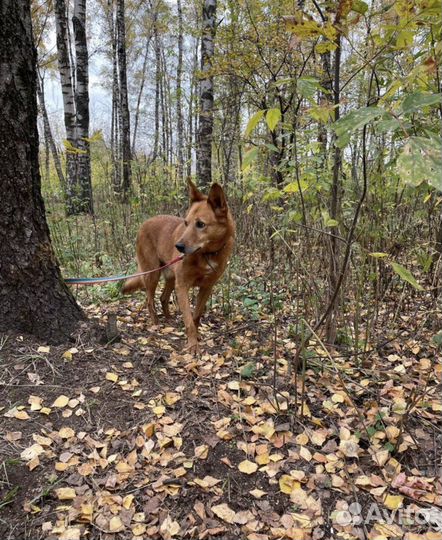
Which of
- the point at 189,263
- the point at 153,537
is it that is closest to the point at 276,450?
the point at 153,537

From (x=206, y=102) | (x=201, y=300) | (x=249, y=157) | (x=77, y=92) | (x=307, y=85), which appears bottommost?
(x=201, y=300)

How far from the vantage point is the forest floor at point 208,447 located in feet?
6.27

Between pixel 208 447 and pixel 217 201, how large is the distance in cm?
214

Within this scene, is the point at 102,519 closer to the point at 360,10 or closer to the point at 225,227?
the point at 225,227

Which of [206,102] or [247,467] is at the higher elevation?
[206,102]

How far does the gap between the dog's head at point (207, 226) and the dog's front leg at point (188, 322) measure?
18.5 inches

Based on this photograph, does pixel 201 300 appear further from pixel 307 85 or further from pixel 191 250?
pixel 307 85

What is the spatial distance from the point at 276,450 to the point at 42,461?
1.41 m

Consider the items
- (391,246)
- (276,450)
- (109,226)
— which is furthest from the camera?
(109,226)

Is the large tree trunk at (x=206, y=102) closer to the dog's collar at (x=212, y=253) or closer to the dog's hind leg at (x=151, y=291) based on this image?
the dog's hind leg at (x=151, y=291)

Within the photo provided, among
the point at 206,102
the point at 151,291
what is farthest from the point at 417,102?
the point at 206,102

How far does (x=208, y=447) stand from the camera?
7.73 feet

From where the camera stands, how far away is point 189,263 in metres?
3.71

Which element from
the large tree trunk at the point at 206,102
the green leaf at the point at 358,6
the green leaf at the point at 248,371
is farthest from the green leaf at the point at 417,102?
the large tree trunk at the point at 206,102
